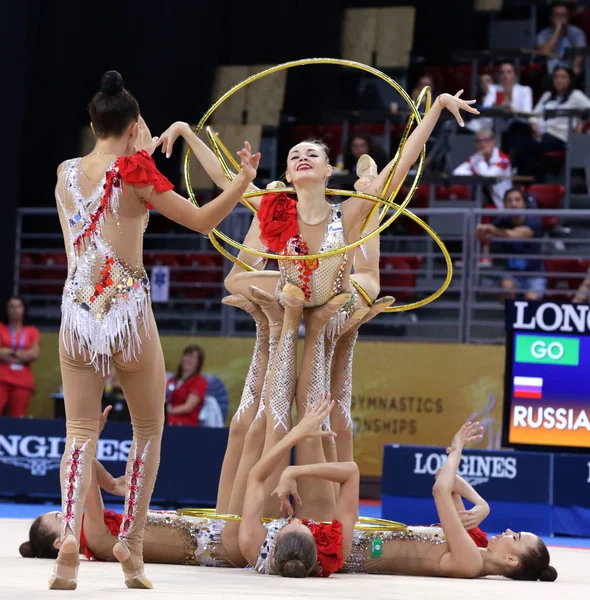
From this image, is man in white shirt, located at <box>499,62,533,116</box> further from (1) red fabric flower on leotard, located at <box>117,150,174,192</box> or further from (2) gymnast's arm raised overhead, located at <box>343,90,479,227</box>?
(1) red fabric flower on leotard, located at <box>117,150,174,192</box>

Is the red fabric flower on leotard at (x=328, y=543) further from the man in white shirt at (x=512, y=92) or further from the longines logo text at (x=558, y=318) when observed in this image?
the man in white shirt at (x=512, y=92)

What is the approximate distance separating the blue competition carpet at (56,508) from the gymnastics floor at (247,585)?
6.51 ft

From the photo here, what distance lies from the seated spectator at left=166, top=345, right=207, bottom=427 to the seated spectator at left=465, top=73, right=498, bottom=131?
387 centimetres

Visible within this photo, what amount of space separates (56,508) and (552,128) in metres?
6.29

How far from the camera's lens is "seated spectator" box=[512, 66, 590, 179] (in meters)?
11.5

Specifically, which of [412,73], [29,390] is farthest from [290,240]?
[412,73]

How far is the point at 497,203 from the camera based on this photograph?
11.0m

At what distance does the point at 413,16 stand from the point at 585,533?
26.4ft

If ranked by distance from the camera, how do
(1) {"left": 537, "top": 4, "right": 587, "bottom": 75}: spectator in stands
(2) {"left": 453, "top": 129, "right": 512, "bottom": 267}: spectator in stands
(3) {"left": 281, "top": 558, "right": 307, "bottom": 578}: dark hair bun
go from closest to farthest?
(3) {"left": 281, "top": 558, "right": 307, "bottom": 578}: dark hair bun < (2) {"left": 453, "top": 129, "right": 512, "bottom": 267}: spectator in stands < (1) {"left": 537, "top": 4, "right": 587, "bottom": 75}: spectator in stands

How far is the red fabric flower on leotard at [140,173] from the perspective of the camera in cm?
372

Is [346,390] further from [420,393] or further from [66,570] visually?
[420,393]

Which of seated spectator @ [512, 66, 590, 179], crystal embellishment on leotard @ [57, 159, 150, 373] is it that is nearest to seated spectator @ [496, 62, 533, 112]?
seated spectator @ [512, 66, 590, 179]

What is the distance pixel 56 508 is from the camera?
27.8ft

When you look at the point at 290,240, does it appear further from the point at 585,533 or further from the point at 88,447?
the point at 585,533
